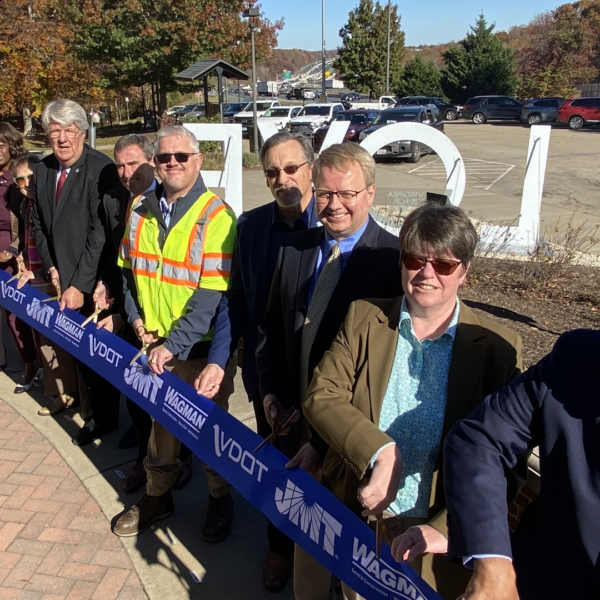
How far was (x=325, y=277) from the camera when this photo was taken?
2264 mm

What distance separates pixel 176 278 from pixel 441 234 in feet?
5.18

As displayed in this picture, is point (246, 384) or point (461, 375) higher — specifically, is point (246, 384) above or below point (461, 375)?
below

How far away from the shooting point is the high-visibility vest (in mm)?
2879

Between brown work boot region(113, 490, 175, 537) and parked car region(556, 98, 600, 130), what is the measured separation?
1310 inches

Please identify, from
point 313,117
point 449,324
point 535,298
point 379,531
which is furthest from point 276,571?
point 313,117

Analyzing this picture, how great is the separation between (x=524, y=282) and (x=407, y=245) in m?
5.13

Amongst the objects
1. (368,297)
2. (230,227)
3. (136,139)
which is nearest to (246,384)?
(230,227)

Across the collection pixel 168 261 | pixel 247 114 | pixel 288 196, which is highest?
pixel 247 114

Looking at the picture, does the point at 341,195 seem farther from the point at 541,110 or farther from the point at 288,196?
the point at 541,110

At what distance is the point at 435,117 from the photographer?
2386cm

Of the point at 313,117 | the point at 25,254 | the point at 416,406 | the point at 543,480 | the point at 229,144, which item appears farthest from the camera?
the point at 313,117

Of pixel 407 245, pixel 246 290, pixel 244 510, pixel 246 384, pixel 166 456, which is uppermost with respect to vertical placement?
pixel 407 245

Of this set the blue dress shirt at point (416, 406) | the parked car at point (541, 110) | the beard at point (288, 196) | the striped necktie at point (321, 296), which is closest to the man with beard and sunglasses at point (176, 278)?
the beard at point (288, 196)

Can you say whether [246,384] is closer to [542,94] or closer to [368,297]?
[368,297]
